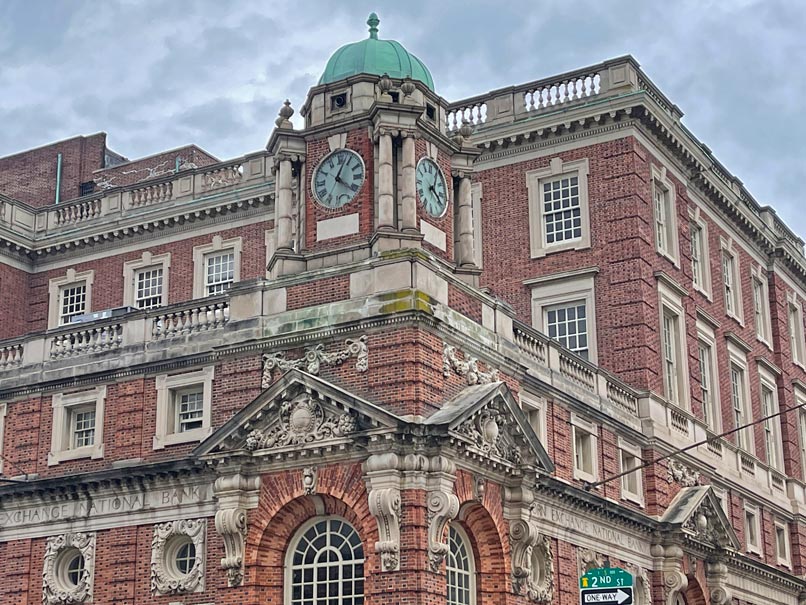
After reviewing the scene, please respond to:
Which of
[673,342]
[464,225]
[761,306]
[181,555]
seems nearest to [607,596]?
[181,555]

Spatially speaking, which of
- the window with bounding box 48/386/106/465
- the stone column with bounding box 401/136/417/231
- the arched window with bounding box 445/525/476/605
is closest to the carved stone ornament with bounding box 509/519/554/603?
the arched window with bounding box 445/525/476/605

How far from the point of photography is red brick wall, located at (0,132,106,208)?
2222 inches

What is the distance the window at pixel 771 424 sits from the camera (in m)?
51.1

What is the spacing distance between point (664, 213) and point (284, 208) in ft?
52.6

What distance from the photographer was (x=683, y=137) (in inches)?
1802

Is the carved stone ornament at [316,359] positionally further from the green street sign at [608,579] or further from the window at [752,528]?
the window at [752,528]

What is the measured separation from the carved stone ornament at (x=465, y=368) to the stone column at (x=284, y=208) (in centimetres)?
491

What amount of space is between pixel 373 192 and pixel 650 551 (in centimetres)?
1382

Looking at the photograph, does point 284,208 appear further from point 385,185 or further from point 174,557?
point 174,557

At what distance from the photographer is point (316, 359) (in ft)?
103

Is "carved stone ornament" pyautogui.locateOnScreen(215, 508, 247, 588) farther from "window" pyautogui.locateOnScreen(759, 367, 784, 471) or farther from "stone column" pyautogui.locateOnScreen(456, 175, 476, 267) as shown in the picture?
"window" pyautogui.locateOnScreen(759, 367, 784, 471)

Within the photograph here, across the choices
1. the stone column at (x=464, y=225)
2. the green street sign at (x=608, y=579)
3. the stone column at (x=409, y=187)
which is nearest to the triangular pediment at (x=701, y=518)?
the stone column at (x=464, y=225)

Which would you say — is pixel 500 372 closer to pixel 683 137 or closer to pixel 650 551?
pixel 650 551

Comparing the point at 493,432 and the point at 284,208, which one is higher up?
the point at 284,208
